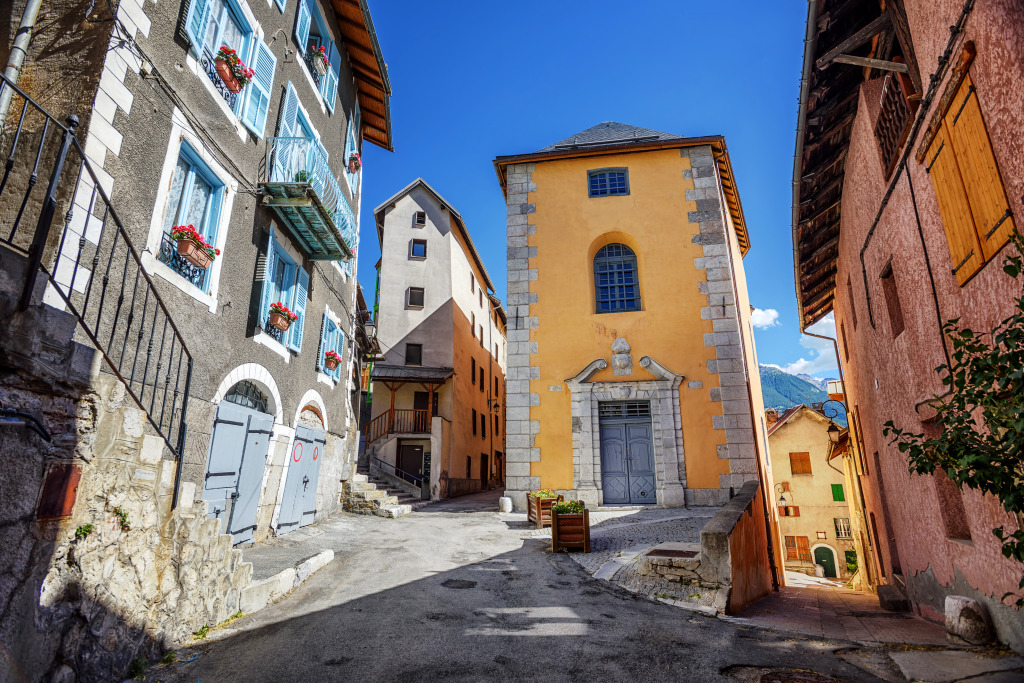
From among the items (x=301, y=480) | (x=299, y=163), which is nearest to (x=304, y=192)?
(x=299, y=163)

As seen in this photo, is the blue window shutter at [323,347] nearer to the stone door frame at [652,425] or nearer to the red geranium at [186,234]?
the red geranium at [186,234]

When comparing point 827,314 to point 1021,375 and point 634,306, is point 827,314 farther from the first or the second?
point 1021,375

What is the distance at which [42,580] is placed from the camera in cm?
331

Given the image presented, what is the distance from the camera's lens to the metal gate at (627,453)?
13.5 meters

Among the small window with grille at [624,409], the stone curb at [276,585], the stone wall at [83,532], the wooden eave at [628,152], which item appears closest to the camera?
the stone wall at [83,532]

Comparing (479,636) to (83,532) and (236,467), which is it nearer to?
(83,532)

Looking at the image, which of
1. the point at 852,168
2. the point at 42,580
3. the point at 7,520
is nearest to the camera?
the point at 7,520

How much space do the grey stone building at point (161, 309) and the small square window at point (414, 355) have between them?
10138mm

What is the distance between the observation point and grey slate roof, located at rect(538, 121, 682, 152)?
1644 centimetres

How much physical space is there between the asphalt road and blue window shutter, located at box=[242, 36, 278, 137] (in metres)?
6.70

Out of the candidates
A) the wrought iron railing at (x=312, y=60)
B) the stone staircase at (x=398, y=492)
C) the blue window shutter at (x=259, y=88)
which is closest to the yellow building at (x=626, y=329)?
the stone staircase at (x=398, y=492)

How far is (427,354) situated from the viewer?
912 inches

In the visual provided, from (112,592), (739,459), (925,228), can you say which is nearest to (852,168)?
(925,228)

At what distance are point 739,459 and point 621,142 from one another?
929cm
